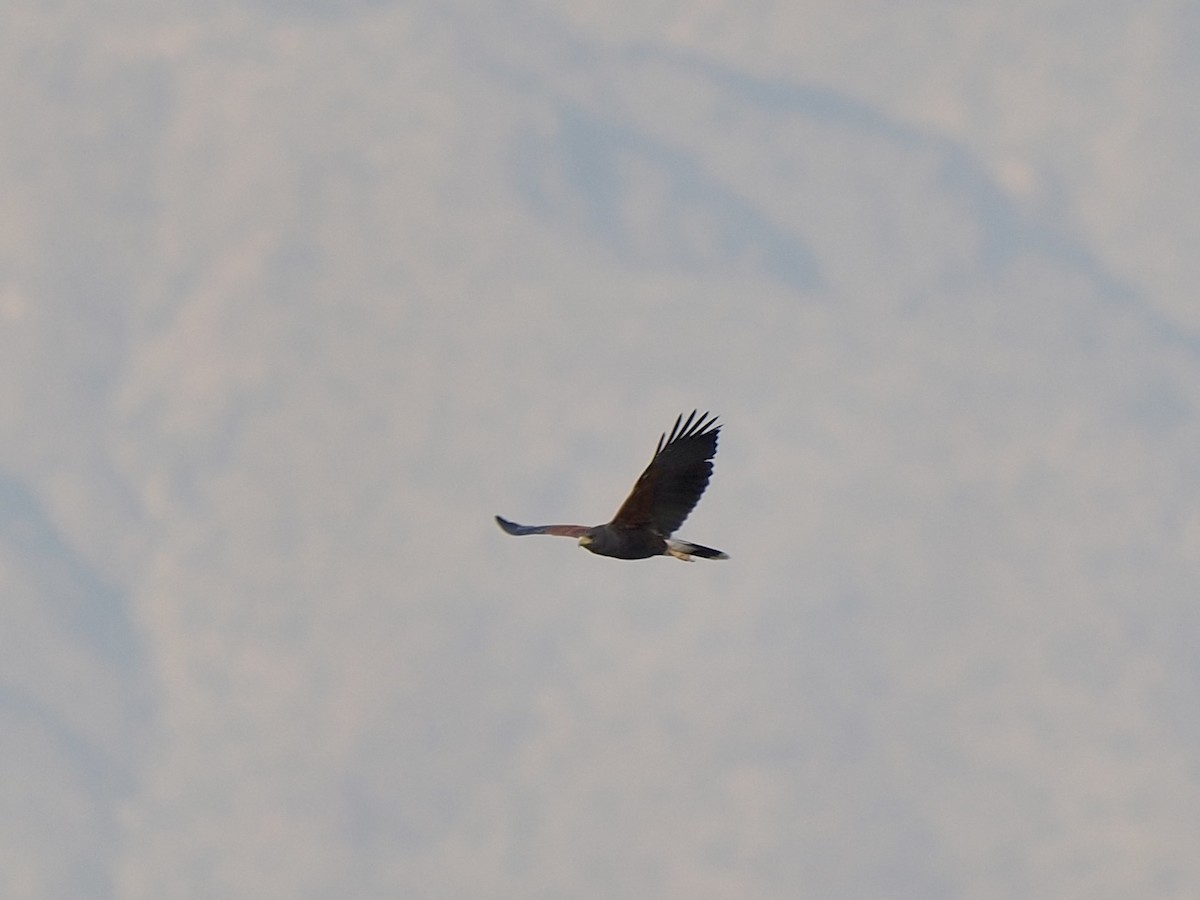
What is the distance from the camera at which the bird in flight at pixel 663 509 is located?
2025cm

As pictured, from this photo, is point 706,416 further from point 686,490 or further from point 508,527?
point 508,527

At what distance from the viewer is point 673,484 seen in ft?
67.2

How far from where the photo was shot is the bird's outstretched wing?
66.2 ft

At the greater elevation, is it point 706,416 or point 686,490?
point 706,416

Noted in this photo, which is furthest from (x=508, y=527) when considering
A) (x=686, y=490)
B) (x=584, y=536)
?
(x=686, y=490)

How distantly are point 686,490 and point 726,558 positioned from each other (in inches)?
74.8

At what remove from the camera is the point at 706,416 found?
20.5m

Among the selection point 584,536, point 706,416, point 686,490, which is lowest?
point 584,536

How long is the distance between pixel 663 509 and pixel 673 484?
64cm

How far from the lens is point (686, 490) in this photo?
2064cm

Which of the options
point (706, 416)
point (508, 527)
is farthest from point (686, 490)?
point (508, 527)

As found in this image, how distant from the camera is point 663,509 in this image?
20.6 m

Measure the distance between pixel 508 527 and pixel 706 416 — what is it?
534 cm

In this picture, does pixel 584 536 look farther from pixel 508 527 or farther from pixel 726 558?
pixel 726 558
